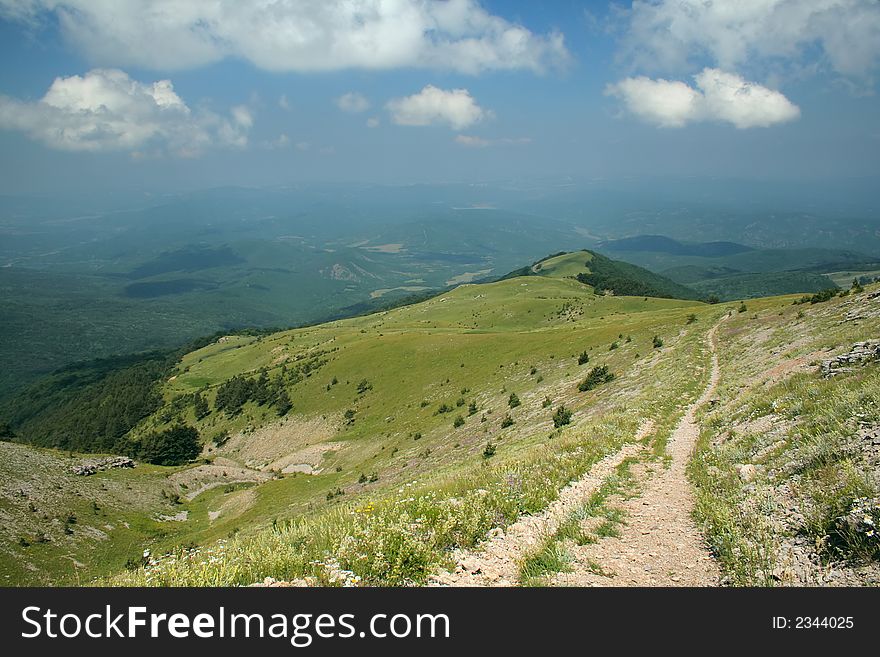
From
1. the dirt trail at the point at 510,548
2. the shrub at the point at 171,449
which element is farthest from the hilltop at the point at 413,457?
the shrub at the point at 171,449

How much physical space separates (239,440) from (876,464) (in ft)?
226

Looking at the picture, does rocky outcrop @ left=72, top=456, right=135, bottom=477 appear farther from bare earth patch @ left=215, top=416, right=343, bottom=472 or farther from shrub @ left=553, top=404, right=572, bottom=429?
shrub @ left=553, top=404, right=572, bottom=429

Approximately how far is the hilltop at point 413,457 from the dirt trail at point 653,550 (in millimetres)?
299

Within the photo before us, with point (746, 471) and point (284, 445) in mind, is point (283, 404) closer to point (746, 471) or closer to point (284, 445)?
point (284, 445)

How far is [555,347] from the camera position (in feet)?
159

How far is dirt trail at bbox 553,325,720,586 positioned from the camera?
22.0ft

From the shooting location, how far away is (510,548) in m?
7.94

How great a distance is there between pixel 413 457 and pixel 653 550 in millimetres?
25117

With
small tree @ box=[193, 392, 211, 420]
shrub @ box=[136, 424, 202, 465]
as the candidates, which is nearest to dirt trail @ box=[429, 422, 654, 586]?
shrub @ box=[136, 424, 202, 465]

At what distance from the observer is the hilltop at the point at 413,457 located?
8117 mm

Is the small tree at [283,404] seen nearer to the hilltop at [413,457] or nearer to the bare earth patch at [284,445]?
the hilltop at [413,457]

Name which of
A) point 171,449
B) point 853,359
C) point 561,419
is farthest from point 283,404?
point 853,359
